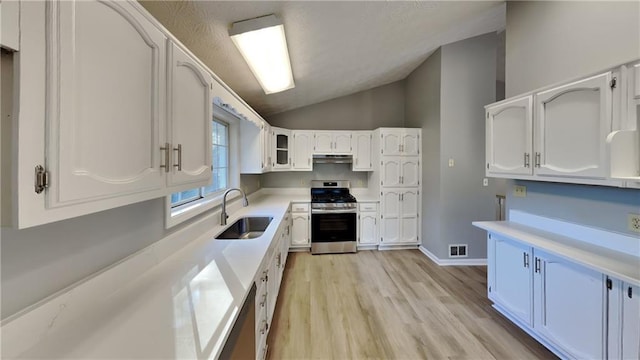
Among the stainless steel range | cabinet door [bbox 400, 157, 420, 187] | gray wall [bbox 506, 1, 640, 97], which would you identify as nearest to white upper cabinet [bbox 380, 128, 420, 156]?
cabinet door [bbox 400, 157, 420, 187]

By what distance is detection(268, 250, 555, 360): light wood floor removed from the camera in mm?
1959

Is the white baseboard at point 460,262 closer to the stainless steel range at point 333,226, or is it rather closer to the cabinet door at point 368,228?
the cabinet door at point 368,228

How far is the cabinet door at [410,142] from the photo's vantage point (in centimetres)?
416

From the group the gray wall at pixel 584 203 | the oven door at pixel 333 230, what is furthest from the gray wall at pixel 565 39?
the oven door at pixel 333 230

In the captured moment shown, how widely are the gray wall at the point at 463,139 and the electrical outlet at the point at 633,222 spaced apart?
2028 millimetres

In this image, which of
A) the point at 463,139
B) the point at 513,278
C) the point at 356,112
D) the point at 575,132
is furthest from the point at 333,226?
the point at 575,132

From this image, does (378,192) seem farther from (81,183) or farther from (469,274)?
(81,183)

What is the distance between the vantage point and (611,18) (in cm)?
169

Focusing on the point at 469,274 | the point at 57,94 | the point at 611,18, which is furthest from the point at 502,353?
the point at 57,94

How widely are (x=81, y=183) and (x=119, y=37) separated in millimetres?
476

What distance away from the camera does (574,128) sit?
1.71m

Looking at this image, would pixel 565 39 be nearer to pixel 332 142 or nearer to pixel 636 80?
pixel 636 80

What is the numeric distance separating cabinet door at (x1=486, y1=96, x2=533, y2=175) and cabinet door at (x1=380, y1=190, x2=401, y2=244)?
1810 mm

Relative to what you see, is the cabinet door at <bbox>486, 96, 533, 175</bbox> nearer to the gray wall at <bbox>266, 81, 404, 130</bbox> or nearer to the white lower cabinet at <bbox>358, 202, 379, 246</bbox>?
the white lower cabinet at <bbox>358, 202, 379, 246</bbox>
